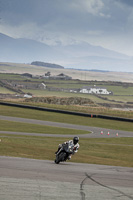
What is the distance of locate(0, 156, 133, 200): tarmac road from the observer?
12484 millimetres

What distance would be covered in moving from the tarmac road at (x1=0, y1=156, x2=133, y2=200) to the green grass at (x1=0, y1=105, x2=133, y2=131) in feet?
169

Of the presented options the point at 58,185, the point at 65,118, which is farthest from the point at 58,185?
the point at 65,118

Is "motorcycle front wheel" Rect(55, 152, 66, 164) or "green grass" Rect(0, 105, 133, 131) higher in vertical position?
"motorcycle front wheel" Rect(55, 152, 66, 164)

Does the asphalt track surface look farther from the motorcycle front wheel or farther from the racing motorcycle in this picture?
the motorcycle front wheel

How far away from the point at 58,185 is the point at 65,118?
211 feet

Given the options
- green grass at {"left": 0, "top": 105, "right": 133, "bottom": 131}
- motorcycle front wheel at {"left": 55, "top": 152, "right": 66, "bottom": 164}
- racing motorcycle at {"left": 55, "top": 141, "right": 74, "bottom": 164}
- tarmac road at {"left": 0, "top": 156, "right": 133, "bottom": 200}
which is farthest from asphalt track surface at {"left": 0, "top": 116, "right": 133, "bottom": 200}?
green grass at {"left": 0, "top": 105, "right": 133, "bottom": 131}

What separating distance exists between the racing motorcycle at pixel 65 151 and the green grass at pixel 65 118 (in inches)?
1839

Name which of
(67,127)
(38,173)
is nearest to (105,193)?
(38,173)

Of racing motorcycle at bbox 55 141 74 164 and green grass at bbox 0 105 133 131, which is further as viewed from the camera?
green grass at bbox 0 105 133 131

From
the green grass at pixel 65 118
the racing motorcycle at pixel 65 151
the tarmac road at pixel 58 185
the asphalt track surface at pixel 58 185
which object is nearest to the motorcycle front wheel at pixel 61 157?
the racing motorcycle at pixel 65 151

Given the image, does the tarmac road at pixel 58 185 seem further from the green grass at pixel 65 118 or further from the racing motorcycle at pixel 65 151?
the green grass at pixel 65 118

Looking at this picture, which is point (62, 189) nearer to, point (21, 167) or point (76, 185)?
point (76, 185)

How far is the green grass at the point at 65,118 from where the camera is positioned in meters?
71.8

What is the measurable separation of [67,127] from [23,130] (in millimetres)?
10567
